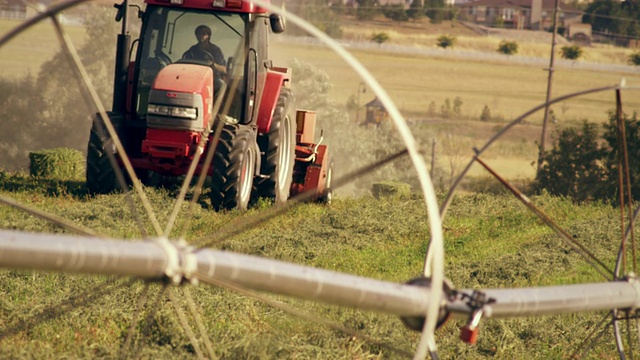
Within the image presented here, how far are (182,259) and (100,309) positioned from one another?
3.58 m

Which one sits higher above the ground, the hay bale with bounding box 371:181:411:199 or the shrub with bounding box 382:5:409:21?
the shrub with bounding box 382:5:409:21

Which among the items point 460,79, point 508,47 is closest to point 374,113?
point 460,79

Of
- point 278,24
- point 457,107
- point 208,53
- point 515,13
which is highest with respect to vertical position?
point 515,13

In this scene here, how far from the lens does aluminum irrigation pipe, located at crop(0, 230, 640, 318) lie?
332cm

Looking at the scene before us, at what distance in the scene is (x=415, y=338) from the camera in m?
6.83

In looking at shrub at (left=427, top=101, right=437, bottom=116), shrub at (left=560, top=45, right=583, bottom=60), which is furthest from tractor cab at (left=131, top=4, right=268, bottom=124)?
shrub at (left=560, top=45, right=583, bottom=60)

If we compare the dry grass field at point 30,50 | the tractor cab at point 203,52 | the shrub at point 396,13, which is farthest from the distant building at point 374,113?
the tractor cab at point 203,52

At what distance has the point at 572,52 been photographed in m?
65.6

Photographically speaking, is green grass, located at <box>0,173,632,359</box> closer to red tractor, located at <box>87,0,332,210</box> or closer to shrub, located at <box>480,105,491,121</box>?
red tractor, located at <box>87,0,332,210</box>

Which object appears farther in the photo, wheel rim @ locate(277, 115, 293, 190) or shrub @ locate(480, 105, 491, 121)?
shrub @ locate(480, 105, 491, 121)

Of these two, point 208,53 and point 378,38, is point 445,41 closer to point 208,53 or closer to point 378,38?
point 378,38

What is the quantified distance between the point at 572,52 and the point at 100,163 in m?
58.1

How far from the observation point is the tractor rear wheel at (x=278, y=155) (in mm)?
12414

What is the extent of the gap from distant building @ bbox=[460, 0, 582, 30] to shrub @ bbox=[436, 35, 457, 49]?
34.9ft
